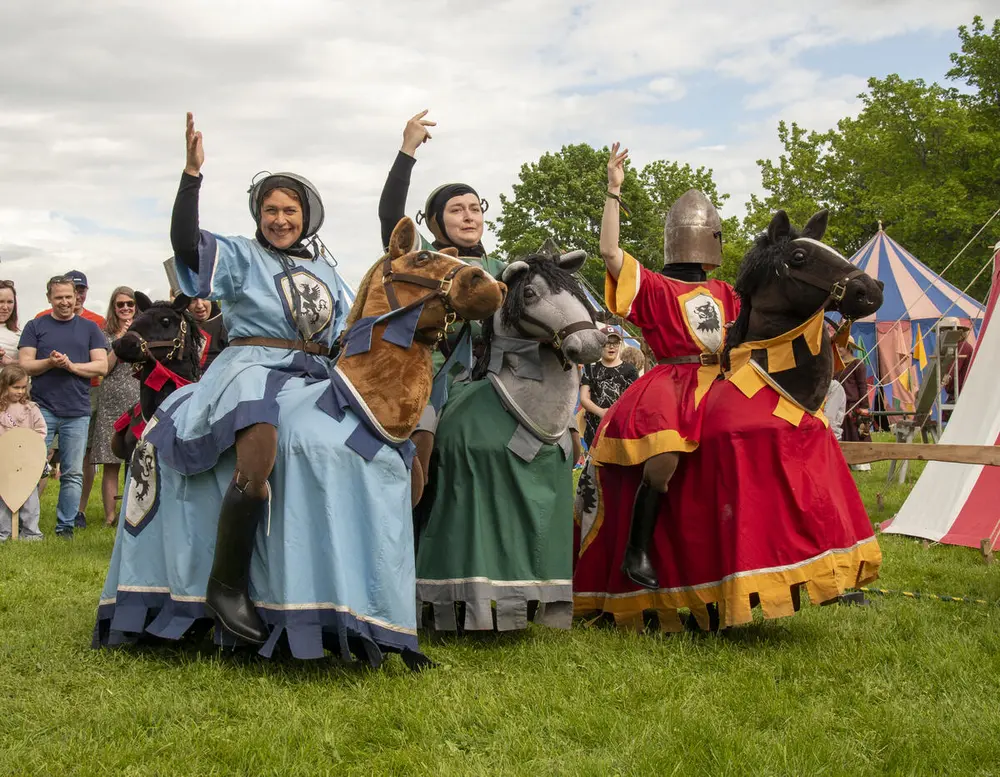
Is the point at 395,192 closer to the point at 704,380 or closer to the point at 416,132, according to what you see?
the point at 416,132

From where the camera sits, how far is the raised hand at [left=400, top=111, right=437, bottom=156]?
5227mm

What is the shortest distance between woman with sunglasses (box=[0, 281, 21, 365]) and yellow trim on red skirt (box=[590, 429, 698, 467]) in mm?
6397

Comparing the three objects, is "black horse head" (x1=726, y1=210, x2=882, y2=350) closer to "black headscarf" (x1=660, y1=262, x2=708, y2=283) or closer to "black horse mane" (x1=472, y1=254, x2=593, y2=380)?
"black headscarf" (x1=660, y1=262, x2=708, y2=283)

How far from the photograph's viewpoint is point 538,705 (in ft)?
13.7

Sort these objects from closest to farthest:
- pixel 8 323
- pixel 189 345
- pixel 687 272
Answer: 1. pixel 687 272
2. pixel 189 345
3. pixel 8 323

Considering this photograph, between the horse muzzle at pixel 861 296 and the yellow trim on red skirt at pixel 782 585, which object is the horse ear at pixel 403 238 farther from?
the yellow trim on red skirt at pixel 782 585

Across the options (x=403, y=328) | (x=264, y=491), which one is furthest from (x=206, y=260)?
(x=264, y=491)

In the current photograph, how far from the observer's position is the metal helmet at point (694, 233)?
5.94 meters

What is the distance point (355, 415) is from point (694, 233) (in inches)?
95.2

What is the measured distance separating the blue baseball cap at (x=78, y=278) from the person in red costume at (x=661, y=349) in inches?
245

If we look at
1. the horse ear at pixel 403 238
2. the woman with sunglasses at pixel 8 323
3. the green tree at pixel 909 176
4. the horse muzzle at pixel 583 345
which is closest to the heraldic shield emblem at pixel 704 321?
the horse muzzle at pixel 583 345

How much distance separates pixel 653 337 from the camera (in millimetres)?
5836

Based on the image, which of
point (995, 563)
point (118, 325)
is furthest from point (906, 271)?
point (118, 325)

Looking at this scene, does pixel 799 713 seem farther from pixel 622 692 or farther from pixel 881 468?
pixel 881 468
